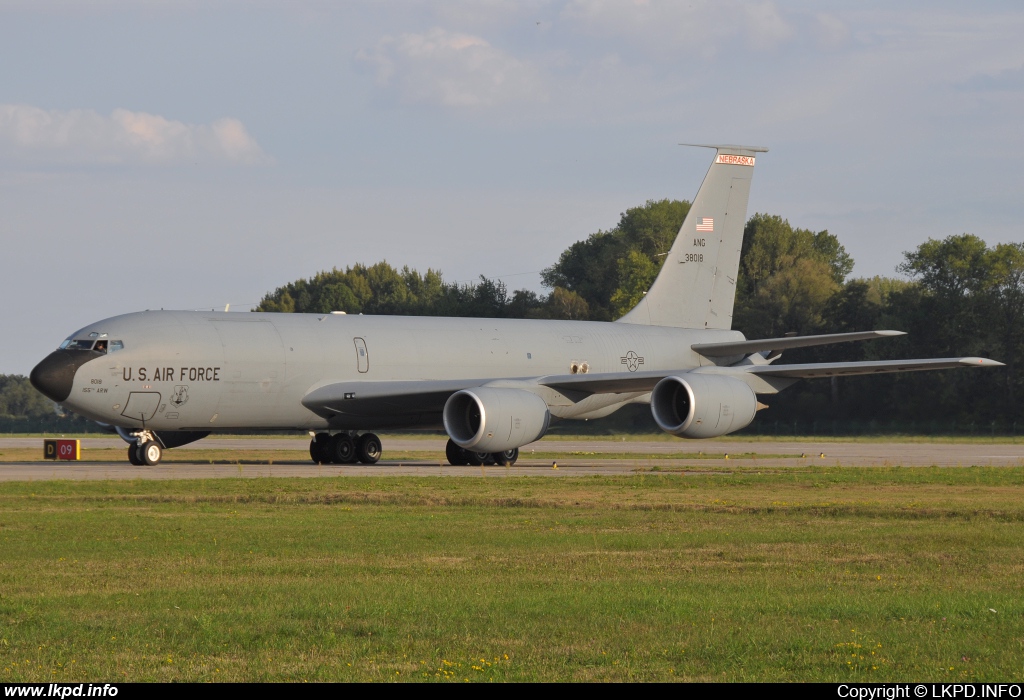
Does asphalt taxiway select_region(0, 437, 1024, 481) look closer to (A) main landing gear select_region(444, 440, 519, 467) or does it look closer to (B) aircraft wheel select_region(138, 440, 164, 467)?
(A) main landing gear select_region(444, 440, 519, 467)

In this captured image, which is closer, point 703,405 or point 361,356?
point 703,405

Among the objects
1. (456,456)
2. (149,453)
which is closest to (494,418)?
(456,456)

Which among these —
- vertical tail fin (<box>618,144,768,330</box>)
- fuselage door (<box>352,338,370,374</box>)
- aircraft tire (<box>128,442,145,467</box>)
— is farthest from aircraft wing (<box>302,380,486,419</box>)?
vertical tail fin (<box>618,144,768,330</box>)

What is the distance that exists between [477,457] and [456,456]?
2.90 ft

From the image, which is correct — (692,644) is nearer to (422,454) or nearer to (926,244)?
(422,454)

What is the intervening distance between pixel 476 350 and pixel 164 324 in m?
8.52

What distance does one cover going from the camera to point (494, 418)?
28.7 m

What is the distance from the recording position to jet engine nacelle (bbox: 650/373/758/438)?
94.2 feet

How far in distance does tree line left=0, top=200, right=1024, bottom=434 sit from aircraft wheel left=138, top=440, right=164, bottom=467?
33.3 m

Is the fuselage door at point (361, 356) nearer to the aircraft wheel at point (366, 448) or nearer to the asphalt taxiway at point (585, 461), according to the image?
the aircraft wheel at point (366, 448)

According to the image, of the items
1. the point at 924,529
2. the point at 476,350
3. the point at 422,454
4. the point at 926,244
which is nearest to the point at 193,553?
the point at 924,529

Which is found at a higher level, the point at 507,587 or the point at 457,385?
the point at 457,385

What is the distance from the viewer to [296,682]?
773cm

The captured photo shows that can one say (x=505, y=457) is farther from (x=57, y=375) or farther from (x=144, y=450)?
(x=57, y=375)
